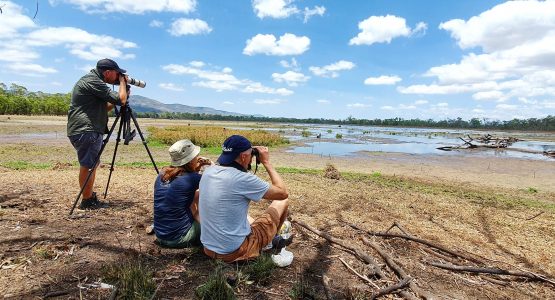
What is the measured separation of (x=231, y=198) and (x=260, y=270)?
729 millimetres

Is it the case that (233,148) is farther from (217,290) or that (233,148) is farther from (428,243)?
(428,243)

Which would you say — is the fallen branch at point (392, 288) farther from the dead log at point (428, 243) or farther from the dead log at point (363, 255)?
the dead log at point (428, 243)

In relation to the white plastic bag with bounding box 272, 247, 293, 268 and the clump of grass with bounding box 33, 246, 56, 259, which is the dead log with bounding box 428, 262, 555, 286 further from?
the clump of grass with bounding box 33, 246, 56, 259

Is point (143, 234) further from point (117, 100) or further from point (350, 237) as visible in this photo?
point (350, 237)

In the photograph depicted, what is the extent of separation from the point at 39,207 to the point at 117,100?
2.12 m

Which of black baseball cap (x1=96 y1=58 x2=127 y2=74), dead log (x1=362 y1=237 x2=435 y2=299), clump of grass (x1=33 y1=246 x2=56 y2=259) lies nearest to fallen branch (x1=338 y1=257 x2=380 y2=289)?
dead log (x1=362 y1=237 x2=435 y2=299)

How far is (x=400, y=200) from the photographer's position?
26.2 ft

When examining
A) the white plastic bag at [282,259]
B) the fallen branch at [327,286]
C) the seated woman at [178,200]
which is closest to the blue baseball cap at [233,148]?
the seated woman at [178,200]

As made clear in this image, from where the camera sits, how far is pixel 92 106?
499 cm

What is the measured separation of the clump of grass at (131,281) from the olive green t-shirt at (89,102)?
8.63 ft

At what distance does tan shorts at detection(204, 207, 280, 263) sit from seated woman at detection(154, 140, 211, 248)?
39 centimetres

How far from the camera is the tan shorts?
11.0 ft

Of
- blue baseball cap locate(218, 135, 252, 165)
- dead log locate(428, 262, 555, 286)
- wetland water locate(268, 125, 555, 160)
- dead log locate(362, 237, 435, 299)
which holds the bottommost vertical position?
wetland water locate(268, 125, 555, 160)

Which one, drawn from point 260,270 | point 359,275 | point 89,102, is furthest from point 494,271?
point 89,102
